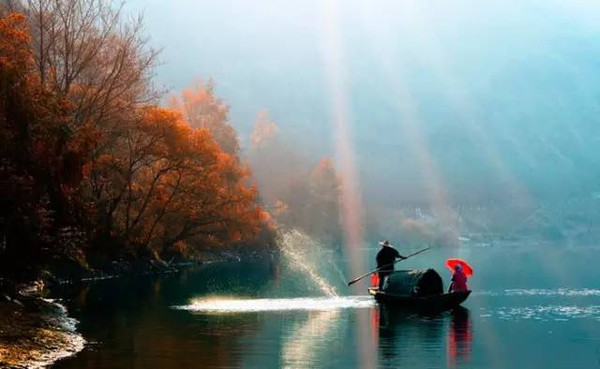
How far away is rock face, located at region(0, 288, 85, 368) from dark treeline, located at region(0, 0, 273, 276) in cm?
197

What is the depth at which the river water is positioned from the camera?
3053cm

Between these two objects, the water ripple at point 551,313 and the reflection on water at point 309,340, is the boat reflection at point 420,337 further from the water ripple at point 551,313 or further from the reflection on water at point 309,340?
the water ripple at point 551,313

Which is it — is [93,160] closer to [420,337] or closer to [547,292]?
[420,337]

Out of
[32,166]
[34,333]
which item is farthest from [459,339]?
[32,166]

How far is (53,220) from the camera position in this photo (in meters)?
36.2

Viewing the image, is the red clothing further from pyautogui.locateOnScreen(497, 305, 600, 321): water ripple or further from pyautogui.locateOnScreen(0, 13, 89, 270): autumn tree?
pyautogui.locateOnScreen(0, 13, 89, 270): autumn tree

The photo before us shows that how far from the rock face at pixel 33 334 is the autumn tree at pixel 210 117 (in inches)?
3042

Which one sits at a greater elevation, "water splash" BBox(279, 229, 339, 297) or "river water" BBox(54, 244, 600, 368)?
"water splash" BBox(279, 229, 339, 297)

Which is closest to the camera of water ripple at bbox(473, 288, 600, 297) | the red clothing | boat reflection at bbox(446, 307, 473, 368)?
boat reflection at bbox(446, 307, 473, 368)

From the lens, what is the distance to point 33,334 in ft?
102

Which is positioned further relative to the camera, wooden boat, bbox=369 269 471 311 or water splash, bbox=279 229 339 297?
water splash, bbox=279 229 339 297

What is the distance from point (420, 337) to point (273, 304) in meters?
16.2

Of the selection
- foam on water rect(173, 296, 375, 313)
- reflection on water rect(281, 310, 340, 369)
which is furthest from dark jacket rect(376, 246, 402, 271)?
reflection on water rect(281, 310, 340, 369)

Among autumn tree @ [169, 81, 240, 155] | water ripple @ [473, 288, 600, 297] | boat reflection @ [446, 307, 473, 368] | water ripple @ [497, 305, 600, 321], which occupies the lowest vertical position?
boat reflection @ [446, 307, 473, 368]
